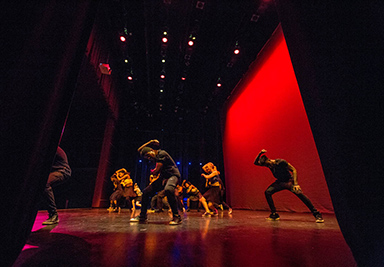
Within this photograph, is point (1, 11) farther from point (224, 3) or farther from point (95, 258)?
point (224, 3)

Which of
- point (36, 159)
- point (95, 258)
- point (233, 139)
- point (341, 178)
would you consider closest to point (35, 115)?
point (36, 159)

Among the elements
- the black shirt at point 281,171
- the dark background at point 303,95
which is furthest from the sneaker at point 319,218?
the dark background at point 303,95

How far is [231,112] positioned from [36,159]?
11037 mm

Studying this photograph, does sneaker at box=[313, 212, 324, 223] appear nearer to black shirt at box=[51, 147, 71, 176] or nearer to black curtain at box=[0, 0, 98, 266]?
black curtain at box=[0, 0, 98, 266]

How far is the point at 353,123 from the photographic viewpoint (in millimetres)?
1300

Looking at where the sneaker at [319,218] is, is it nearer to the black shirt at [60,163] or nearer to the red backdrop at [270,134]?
the red backdrop at [270,134]

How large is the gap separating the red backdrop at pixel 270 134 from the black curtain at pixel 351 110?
515 cm

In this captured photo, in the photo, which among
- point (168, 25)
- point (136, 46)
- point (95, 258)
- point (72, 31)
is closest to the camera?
point (95, 258)

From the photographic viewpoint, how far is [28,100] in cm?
130

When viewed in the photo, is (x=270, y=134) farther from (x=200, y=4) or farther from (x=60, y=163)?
(x=60, y=163)

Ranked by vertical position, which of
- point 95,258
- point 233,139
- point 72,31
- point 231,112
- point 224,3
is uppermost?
point 224,3

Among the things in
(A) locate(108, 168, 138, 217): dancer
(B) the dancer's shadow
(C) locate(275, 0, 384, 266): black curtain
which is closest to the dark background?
(C) locate(275, 0, 384, 266): black curtain

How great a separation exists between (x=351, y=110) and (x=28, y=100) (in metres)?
2.42

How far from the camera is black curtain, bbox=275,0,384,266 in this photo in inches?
47.1
